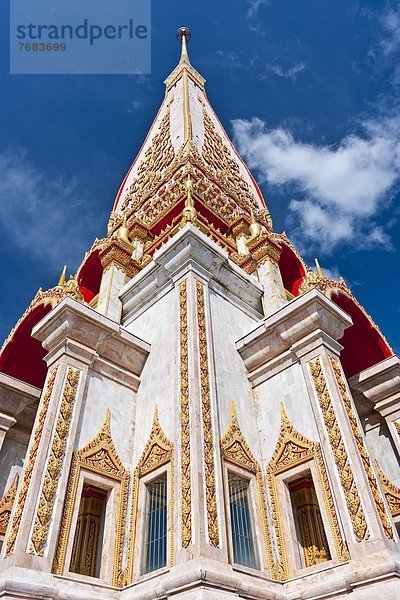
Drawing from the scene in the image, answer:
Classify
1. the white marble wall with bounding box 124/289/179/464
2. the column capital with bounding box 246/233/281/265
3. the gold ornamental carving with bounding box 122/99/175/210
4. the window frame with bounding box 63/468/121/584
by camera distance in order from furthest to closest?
the gold ornamental carving with bounding box 122/99/175/210 → the column capital with bounding box 246/233/281/265 → the white marble wall with bounding box 124/289/179/464 → the window frame with bounding box 63/468/121/584

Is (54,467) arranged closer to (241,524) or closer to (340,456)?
(241,524)

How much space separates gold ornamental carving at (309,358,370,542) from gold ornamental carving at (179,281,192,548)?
8.80 feet

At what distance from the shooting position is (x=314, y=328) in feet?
34.2

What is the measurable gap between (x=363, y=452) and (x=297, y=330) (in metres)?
3.00

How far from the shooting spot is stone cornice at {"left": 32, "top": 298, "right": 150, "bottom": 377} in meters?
10.5

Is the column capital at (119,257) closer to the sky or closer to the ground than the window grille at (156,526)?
closer to the sky

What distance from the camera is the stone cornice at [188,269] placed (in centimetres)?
1209

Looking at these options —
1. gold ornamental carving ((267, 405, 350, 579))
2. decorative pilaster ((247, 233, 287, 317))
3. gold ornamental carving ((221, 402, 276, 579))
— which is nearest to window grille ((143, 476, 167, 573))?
gold ornamental carving ((221, 402, 276, 579))

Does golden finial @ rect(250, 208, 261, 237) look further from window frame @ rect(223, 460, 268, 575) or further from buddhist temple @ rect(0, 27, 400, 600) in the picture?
window frame @ rect(223, 460, 268, 575)

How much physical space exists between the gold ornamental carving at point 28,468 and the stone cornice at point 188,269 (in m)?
3.98

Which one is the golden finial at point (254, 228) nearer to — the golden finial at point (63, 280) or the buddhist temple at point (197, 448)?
the buddhist temple at point (197, 448)

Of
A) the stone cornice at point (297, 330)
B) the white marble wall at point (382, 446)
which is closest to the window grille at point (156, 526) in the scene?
the stone cornice at point (297, 330)

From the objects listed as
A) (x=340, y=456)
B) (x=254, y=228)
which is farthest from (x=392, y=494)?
(x=254, y=228)

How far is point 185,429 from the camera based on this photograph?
877 centimetres
